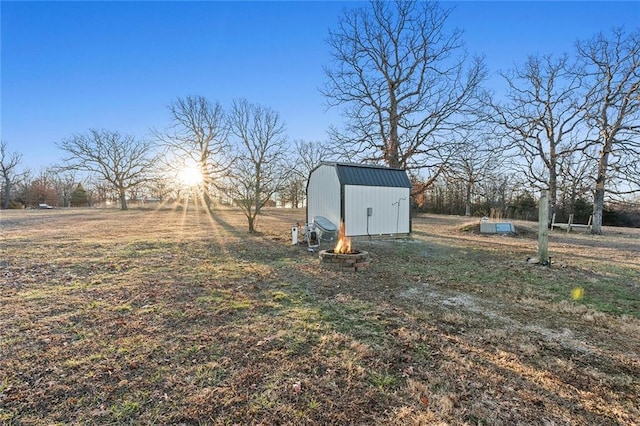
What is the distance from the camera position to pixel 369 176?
1063 cm

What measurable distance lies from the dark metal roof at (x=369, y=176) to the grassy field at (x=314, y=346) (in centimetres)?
485

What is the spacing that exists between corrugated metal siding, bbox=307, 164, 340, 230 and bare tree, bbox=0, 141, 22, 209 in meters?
41.1

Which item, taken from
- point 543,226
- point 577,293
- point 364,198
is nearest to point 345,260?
point 577,293

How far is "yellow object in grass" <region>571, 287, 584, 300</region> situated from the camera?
4.62 metres

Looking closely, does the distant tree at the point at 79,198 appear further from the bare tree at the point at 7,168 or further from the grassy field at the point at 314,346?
the grassy field at the point at 314,346

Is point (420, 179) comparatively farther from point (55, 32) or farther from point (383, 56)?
point (55, 32)

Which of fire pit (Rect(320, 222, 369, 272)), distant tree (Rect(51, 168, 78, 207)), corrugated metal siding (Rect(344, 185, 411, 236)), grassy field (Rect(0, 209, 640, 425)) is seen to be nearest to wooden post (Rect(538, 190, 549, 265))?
grassy field (Rect(0, 209, 640, 425))

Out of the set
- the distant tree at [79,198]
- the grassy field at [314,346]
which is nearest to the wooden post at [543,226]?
the grassy field at [314,346]

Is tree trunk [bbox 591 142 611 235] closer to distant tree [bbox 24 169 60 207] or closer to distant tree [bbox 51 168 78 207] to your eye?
distant tree [bbox 24 169 60 207]

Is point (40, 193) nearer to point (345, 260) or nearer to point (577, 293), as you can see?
point (345, 260)

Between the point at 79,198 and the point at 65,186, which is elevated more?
the point at 65,186

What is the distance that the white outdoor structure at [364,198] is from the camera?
33.4 ft

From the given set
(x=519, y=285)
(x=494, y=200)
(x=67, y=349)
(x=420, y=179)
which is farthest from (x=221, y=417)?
(x=494, y=200)

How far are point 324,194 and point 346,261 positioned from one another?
533 cm
